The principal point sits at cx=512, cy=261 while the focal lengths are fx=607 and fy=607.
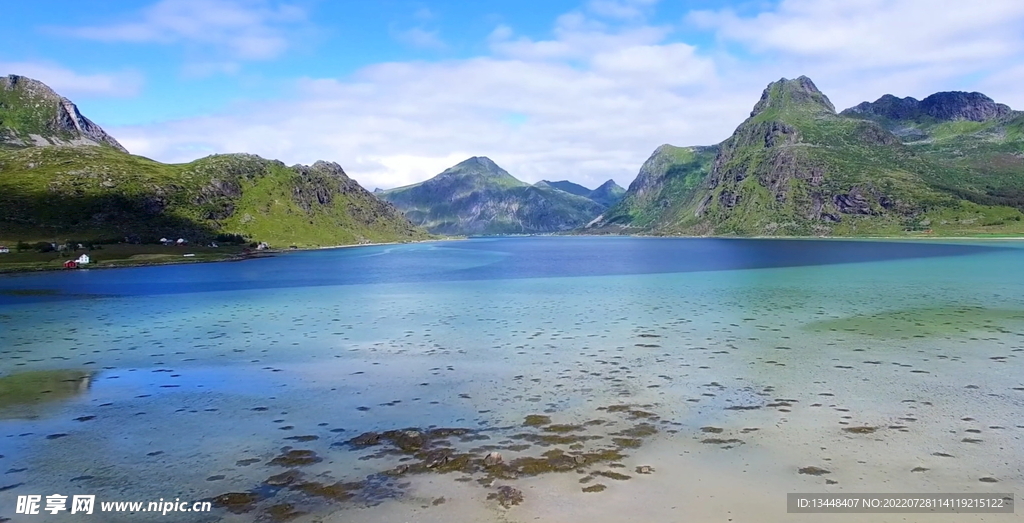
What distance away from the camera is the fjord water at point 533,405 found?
55.6 feet

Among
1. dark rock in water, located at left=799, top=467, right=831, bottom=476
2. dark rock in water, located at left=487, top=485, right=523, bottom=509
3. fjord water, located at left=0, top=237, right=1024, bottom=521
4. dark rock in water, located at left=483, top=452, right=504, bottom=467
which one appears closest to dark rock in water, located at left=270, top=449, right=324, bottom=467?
fjord water, located at left=0, top=237, right=1024, bottom=521

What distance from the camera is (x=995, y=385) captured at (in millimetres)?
26531

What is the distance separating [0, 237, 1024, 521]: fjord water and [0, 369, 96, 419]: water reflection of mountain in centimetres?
20

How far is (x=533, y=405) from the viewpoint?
989 inches

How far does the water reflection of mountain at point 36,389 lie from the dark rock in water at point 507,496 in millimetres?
20521

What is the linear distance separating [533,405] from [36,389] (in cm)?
2408

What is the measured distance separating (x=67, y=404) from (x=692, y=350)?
104 ft

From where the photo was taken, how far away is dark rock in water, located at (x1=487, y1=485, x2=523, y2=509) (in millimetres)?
15992

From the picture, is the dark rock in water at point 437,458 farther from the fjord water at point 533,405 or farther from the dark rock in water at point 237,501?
the dark rock in water at point 237,501

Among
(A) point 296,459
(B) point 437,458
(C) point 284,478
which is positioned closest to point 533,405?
(B) point 437,458

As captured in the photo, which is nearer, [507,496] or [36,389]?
[507,496]

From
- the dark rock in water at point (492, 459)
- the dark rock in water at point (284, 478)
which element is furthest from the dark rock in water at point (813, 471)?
the dark rock in water at point (284, 478)

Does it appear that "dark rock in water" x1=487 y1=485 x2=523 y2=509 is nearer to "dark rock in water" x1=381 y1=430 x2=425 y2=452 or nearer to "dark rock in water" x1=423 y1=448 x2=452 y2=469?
"dark rock in water" x1=423 y1=448 x2=452 y2=469

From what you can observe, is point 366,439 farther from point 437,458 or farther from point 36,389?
point 36,389
